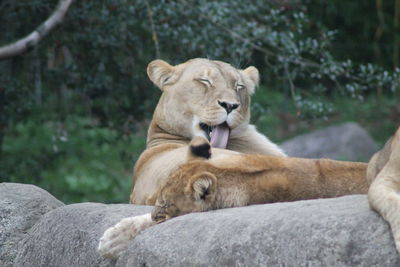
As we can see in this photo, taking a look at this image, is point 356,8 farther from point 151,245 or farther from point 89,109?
point 151,245

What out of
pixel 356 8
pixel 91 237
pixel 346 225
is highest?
pixel 346 225

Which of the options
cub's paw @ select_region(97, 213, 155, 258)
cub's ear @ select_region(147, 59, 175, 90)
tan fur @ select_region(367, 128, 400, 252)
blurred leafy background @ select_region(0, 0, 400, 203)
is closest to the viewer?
tan fur @ select_region(367, 128, 400, 252)

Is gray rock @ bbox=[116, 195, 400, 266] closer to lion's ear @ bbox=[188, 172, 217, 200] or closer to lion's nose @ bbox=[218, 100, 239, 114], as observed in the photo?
lion's ear @ bbox=[188, 172, 217, 200]

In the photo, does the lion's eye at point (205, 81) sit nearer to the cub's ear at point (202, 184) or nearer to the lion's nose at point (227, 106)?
the lion's nose at point (227, 106)

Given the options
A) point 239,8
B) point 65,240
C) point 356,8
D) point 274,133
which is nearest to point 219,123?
point 65,240

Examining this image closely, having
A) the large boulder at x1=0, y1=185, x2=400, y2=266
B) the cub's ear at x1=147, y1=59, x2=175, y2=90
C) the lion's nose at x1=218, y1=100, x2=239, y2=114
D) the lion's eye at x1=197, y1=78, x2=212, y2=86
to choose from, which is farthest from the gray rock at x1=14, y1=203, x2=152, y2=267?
the cub's ear at x1=147, y1=59, x2=175, y2=90

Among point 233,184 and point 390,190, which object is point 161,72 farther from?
point 390,190

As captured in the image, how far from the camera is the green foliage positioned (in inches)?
306

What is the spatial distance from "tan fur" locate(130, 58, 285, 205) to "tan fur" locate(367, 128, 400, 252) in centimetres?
191

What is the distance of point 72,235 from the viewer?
4.35 m

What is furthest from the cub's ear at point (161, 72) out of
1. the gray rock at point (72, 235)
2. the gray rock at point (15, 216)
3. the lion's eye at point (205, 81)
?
the gray rock at point (72, 235)

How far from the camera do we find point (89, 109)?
25.2 ft

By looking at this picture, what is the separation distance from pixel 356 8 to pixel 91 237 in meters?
10.2

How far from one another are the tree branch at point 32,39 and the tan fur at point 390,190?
325 cm
